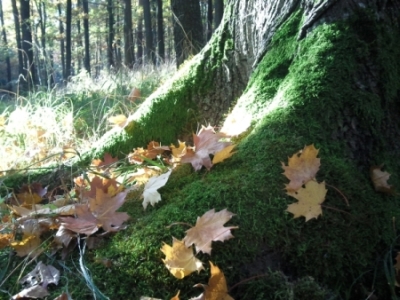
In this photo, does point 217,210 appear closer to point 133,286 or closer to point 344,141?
point 133,286

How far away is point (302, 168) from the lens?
150 centimetres

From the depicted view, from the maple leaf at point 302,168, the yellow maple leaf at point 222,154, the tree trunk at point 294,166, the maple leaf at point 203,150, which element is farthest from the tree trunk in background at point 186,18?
the maple leaf at point 302,168

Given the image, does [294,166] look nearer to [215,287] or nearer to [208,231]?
[208,231]

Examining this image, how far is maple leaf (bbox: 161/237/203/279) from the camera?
123cm

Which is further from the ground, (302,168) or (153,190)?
(302,168)

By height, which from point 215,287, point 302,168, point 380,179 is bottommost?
point 215,287

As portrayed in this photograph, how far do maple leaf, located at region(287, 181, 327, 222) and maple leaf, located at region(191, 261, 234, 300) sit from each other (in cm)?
35

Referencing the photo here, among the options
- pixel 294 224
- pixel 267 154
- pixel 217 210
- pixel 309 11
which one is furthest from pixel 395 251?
Answer: pixel 309 11

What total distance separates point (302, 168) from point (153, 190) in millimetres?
576

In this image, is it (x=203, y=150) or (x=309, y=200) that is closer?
(x=309, y=200)

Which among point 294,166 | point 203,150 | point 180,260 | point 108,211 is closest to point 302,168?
point 294,166

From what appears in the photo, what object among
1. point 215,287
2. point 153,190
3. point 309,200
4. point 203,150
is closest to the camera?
point 215,287

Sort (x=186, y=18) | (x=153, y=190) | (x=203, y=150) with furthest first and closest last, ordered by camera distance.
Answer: (x=186, y=18)
(x=203, y=150)
(x=153, y=190)

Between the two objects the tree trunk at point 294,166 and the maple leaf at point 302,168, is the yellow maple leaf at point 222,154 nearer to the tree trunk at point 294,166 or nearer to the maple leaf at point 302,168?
the tree trunk at point 294,166
